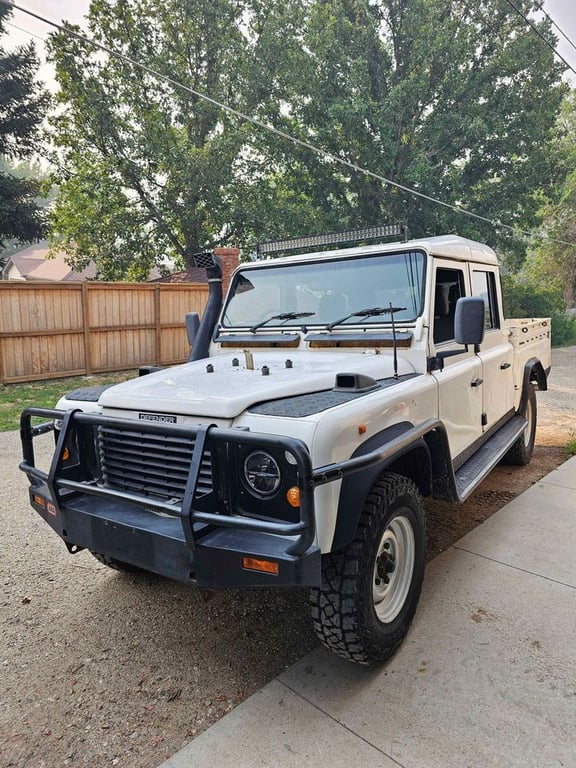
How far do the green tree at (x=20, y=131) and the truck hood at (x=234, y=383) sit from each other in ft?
52.0

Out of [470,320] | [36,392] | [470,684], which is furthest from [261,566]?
[36,392]

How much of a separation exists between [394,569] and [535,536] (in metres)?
1.74

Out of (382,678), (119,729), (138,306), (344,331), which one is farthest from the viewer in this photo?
(138,306)

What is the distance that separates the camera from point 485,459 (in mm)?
3855

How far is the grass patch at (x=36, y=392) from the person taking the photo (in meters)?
7.78

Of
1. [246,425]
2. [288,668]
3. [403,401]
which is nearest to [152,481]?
[246,425]

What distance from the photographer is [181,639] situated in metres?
2.73

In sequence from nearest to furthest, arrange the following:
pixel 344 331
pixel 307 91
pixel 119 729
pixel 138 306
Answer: pixel 119 729
pixel 344 331
pixel 138 306
pixel 307 91

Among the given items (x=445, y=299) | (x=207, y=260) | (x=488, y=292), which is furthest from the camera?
(x=488, y=292)

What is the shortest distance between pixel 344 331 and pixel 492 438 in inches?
70.6

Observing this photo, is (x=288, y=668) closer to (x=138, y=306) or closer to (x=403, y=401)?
(x=403, y=401)

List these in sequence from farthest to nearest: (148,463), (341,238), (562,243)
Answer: (562,243), (341,238), (148,463)

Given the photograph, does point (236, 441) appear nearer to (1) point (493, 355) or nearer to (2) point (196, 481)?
(2) point (196, 481)

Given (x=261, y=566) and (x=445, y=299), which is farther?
(x=445, y=299)
